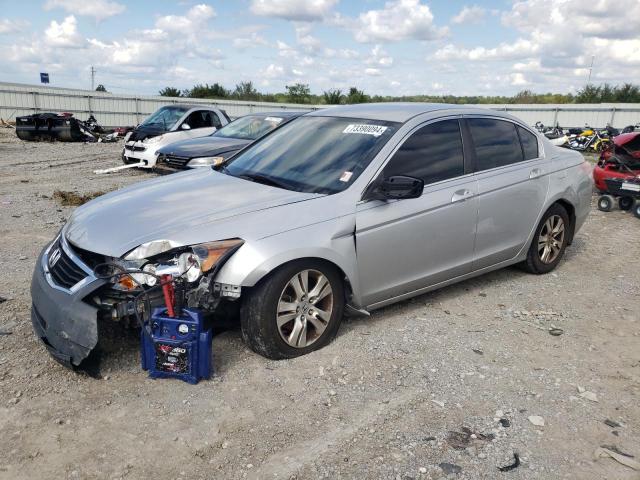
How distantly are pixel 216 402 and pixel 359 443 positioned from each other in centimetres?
91

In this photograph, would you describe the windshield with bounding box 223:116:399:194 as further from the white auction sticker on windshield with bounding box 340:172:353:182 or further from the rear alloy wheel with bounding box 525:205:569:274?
the rear alloy wheel with bounding box 525:205:569:274

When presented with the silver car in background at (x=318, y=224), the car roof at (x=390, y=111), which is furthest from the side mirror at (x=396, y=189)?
the car roof at (x=390, y=111)

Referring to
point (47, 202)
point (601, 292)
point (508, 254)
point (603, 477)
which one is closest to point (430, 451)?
point (603, 477)

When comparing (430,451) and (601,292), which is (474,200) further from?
(430,451)

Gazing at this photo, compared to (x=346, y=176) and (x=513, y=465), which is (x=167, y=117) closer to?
(x=346, y=176)

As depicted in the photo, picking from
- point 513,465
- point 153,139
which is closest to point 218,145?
point 153,139

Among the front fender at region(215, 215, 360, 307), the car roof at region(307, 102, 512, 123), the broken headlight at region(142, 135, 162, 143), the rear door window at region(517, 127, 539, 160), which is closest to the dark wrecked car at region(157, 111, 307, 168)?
the broken headlight at region(142, 135, 162, 143)

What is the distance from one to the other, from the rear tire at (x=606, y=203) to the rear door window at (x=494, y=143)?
529 centimetres

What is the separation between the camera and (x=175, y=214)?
3.80 metres

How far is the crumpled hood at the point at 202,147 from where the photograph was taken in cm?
1057

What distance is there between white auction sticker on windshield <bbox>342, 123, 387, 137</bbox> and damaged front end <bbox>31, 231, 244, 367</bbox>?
5.02 ft

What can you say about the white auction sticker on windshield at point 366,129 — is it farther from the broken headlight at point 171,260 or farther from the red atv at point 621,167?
the red atv at point 621,167

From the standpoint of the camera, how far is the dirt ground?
9.57 feet

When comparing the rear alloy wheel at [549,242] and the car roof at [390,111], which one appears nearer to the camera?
the car roof at [390,111]
